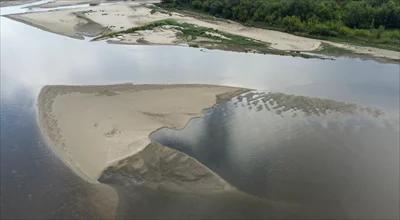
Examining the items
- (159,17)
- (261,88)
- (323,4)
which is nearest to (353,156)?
(261,88)

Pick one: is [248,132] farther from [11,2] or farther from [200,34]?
[11,2]

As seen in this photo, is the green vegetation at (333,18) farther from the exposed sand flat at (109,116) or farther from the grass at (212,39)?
the exposed sand flat at (109,116)

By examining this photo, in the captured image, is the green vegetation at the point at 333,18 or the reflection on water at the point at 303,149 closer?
the reflection on water at the point at 303,149

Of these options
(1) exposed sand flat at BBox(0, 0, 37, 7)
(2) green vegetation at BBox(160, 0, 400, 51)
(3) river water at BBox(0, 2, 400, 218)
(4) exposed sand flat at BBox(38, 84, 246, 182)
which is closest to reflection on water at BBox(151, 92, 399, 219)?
(3) river water at BBox(0, 2, 400, 218)

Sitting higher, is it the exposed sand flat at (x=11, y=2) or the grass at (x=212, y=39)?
the grass at (x=212, y=39)

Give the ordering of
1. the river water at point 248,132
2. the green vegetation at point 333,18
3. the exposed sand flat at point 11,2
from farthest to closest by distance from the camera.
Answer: the exposed sand flat at point 11,2 < the green vegetation at point 333,18 < the river water at point 248,132

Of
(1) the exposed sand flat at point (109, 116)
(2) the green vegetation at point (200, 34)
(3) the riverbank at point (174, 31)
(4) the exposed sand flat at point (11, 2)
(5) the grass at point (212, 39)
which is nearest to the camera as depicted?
(1) the exposed sand flat at point (109, 116)

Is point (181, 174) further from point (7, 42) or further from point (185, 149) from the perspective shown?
point (7, 42)

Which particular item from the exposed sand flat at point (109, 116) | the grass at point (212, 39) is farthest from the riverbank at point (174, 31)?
the exposed sand flat at point (109, 116)
